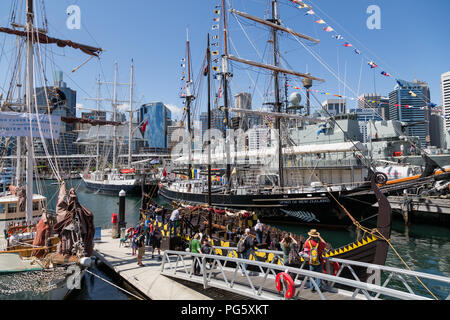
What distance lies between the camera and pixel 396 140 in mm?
44875

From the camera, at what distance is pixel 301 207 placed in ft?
77.4

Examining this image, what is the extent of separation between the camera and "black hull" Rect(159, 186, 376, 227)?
2245 cm

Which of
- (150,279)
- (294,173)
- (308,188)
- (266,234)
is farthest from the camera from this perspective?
(294,173)

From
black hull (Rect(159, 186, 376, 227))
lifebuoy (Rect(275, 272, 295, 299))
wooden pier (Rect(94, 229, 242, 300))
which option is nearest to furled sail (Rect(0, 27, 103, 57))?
wooden pier (Rect(94, 229, 242, 300))

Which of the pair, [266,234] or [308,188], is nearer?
[266,234]

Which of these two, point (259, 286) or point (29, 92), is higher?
point (29, 92)

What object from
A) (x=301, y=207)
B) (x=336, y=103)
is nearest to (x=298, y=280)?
(x=301, y=207)

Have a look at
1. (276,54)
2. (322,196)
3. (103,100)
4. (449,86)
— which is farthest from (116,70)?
(449,86)

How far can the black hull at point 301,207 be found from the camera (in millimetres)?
22453

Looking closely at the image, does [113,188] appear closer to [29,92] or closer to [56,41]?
[56,41]

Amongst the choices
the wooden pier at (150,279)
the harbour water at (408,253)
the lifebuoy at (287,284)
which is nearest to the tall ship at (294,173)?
the harbour water at (408,253)

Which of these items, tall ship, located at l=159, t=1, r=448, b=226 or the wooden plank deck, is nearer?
the wooden plank deck

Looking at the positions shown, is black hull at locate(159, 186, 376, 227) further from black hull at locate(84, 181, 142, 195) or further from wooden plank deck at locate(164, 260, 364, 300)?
black hull at locate(84, 181, 142, 195)
